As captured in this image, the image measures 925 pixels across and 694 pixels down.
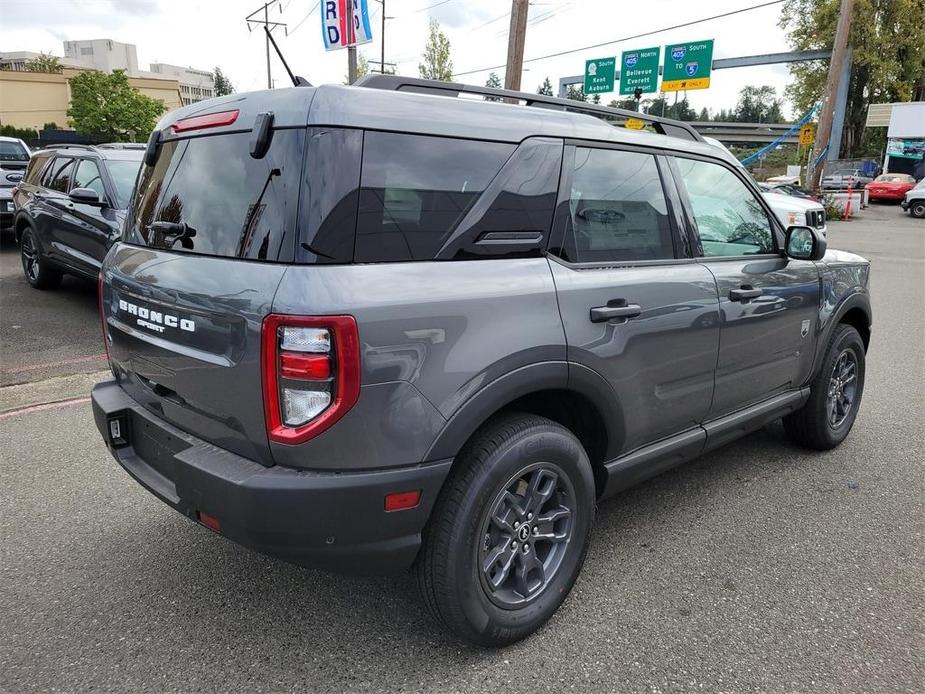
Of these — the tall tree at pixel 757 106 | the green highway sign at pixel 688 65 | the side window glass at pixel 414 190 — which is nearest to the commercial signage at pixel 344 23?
the side window glass at pixel 414 190

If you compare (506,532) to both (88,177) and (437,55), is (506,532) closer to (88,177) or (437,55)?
(88,177)

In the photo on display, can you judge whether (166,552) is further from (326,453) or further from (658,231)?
(658,231)

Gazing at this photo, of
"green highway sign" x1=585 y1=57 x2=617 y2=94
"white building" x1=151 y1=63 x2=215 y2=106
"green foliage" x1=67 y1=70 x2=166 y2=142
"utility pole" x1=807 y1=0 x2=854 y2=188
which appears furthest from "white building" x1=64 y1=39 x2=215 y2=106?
"utility pole" x1=807 y1=0 x2=854 y2=188

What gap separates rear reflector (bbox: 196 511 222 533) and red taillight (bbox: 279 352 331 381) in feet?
1.91

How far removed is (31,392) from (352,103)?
172 inches

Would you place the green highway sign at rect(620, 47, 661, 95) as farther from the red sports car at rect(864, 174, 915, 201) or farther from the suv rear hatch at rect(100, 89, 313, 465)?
the suv rear hatch at rect(100, 89, 313, 465)

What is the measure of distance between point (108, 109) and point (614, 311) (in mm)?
60272

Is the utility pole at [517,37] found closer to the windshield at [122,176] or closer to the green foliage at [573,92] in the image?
the windshield at [122,176]

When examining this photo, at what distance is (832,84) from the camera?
19.8 m

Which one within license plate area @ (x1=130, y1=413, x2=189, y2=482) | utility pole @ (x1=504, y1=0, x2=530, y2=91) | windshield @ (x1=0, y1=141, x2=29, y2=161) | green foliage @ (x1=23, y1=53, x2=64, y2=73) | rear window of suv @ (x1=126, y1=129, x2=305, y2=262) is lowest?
license plate area @ (x1=130, y1=413, x2=189, y2=482)

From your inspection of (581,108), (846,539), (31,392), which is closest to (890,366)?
(846,539)

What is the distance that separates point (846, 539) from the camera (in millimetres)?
3232

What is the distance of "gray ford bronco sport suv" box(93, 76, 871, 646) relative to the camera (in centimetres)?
198

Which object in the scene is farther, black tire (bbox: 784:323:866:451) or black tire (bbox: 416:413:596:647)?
black tire (bbox: 784:323:866:451)
